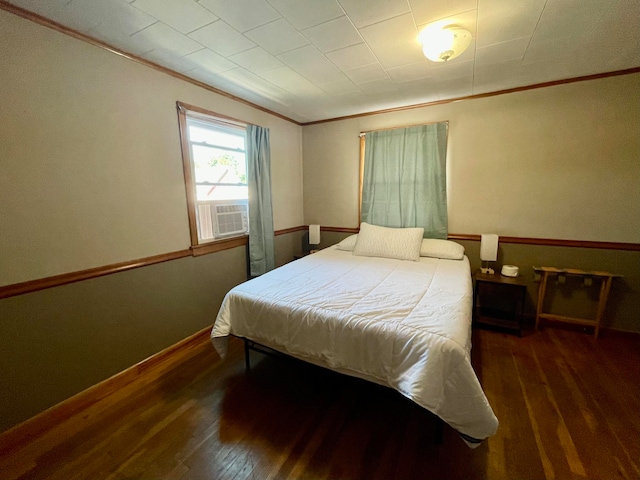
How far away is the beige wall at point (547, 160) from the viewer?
2264mm

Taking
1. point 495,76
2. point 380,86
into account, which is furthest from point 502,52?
point 380,86

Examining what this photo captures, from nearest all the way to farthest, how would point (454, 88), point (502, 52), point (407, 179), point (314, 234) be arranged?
point (502, 52) < point (454, 88) < point (407, 179) < point (314, 234)

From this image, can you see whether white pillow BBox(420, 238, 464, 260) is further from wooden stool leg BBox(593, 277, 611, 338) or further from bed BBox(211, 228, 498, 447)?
wooden stool leg BBox(593, 277, 611, 338)

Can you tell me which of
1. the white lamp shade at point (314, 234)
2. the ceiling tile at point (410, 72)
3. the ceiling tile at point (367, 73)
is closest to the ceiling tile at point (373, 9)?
the ceiling tile at point (367, 73)

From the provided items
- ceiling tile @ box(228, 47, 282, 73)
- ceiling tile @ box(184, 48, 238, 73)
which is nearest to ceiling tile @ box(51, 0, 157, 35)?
ceiling tile @ box(184, 48, 238, 73)

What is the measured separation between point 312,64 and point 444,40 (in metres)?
0.92

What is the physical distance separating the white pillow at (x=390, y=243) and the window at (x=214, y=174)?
134 centimetres

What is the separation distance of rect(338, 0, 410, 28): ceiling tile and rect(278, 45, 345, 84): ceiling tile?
0.40 metres

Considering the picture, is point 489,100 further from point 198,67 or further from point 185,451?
point 185,451

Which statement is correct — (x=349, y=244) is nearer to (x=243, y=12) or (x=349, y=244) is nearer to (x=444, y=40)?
(x=444, y=40)

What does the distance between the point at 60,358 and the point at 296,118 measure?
3.24m

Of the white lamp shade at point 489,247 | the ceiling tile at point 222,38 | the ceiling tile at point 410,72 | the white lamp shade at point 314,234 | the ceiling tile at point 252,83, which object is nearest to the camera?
the ceiling tile at point 222,38

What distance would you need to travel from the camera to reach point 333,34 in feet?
5.28

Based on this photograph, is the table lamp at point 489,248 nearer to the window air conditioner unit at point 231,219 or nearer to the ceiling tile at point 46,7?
the window air conditioner unit at point 231,219
